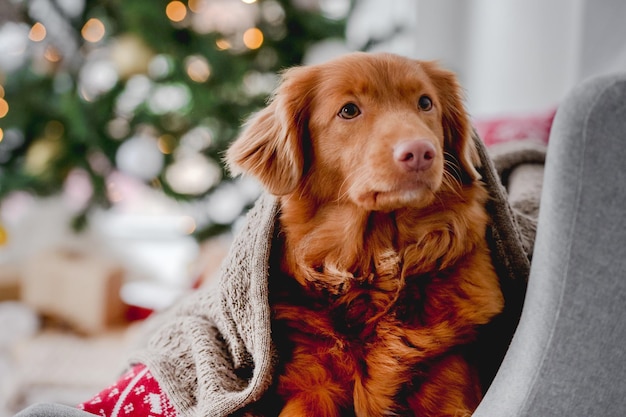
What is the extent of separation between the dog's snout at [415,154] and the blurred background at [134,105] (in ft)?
5.11

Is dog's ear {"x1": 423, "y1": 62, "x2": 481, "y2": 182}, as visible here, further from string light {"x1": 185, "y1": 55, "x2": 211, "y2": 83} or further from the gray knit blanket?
string light {"x1": 185, "y1": 55, "x2": 211, "y2": 83}

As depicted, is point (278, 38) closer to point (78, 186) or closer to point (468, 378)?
point (78, 186)

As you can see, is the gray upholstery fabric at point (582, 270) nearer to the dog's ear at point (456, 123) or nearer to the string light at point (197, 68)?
the dog's ear at point (456, 123)

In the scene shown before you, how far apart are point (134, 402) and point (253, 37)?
215 cm

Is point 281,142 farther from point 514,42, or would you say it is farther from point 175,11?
point 514,42

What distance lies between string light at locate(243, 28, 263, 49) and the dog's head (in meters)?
1.71

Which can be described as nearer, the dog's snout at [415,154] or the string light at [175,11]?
the dog's snout at [415,154]

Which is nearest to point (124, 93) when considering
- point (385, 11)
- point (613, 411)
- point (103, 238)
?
point (103, 238)

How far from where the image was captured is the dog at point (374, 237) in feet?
3.47

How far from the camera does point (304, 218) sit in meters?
1.21

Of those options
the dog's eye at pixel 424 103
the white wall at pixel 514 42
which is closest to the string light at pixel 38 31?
the white wall at pixel 514 42

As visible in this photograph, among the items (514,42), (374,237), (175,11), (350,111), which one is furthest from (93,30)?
(374,237)

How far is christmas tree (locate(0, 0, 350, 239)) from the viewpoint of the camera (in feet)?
9.27

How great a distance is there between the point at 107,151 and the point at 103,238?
1.32m
